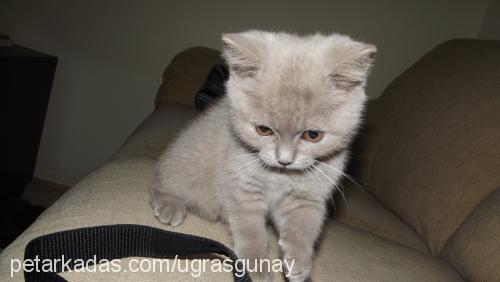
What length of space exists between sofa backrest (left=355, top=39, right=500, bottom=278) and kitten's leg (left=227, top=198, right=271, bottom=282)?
61 centimetres

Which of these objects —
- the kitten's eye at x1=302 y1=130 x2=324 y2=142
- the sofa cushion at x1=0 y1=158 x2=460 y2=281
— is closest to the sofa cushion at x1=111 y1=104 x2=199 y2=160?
the sofa cushion at x1=0 y1=158 x2=460 y2=281

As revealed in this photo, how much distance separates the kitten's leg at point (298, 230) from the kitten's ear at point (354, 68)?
0.32 metres

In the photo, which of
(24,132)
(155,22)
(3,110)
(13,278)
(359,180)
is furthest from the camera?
(155,22)

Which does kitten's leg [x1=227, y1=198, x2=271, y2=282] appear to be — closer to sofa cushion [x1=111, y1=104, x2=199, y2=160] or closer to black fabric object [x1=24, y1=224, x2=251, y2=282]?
black fabric object [x1=24, y1=224, x2=251, y2=282]

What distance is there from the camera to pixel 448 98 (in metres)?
1.47

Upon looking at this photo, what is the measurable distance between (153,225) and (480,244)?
0.88m

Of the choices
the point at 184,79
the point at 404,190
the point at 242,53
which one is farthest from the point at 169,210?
Answer: the point at 184,79

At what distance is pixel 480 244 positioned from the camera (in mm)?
1044

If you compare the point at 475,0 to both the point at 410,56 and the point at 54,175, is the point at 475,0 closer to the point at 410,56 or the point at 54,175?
the point at 410,56

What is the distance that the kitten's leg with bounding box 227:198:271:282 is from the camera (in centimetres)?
85

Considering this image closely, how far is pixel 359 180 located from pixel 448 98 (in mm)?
538

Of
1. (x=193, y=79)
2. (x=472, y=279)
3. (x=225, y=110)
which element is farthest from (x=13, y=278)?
(x=193, y=79)

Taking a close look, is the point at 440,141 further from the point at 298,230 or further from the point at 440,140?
the point at 298,230

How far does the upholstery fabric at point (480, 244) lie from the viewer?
1.00 meters
